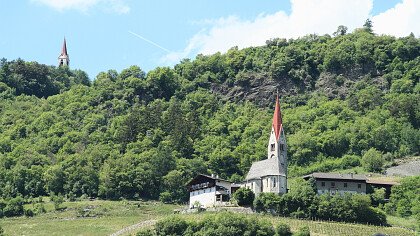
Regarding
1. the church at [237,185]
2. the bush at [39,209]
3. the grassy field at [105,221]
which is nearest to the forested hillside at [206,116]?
the grassy field at [105,221]

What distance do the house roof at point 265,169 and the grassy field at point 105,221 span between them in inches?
413

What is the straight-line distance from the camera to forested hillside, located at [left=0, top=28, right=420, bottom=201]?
11738 cm

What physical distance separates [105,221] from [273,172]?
21841 mm

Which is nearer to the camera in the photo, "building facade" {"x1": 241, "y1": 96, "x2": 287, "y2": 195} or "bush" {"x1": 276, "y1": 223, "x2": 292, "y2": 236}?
"bush" {"x1": 276, "y1": 223, "x2": 292, "y2": 236}

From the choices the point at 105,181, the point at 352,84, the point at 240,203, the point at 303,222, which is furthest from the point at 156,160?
the point at 352,84

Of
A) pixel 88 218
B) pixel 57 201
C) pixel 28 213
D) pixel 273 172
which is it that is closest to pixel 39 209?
pixel 28 213

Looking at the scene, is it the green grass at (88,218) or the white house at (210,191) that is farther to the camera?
the white house at (210,191)

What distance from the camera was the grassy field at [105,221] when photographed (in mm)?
82062

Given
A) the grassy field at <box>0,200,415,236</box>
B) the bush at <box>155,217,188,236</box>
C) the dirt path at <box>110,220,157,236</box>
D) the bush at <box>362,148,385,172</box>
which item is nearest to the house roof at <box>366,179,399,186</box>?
the grassy field at <box>0,200,415,236</box>

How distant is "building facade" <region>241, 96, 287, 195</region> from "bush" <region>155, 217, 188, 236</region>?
1616 centimetres

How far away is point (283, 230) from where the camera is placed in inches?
3083

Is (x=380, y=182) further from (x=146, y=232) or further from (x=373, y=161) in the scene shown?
(x=146, y=232)

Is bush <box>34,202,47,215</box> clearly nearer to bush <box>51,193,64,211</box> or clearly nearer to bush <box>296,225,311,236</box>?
bush <box>51,193,64,211</box>

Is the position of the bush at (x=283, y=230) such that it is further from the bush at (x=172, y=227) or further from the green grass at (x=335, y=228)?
the bush at (x=172, y=227)
